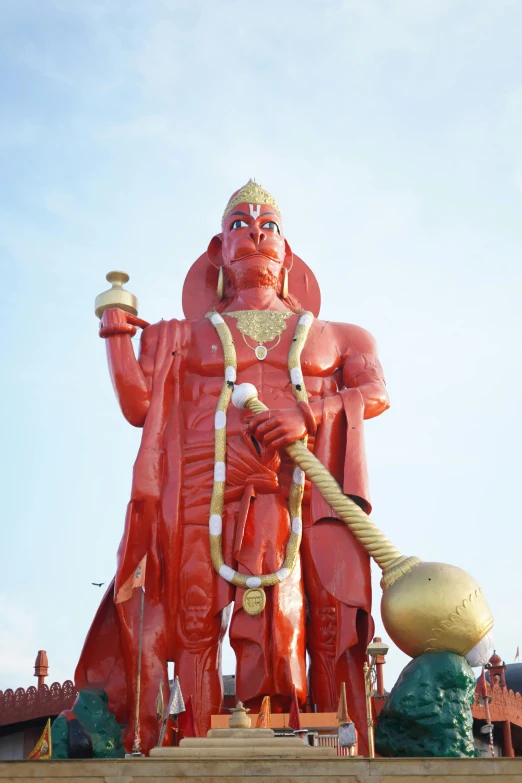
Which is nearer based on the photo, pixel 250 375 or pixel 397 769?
pixel 397 769

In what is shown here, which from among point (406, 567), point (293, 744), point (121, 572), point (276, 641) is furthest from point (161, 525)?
point (293, 744)

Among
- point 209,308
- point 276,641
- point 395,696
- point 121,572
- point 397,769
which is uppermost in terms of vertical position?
point 209,308

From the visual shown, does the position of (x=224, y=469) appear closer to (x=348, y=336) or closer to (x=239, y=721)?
(x=348, y=336)

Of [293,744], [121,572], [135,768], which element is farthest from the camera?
[121,572]

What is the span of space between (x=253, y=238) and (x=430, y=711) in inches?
222

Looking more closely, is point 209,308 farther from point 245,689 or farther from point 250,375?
Answer: point 245,689

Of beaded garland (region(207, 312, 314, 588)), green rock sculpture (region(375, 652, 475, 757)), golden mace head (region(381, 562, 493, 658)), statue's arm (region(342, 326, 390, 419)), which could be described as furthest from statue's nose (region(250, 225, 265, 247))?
green rock sculpture (region(375, 652, 475, 757))

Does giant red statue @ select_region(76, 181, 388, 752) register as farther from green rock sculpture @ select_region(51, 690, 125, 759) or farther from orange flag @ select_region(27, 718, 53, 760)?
orange flag @ select_region(27, 718, 53, 760)

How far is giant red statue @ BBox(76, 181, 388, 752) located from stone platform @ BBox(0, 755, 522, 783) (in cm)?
275

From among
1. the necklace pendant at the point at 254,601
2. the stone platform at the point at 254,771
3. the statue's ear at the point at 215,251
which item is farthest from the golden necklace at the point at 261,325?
the stone platform at the point at 254,771

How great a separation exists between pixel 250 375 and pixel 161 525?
1.92 metres

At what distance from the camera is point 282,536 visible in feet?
35.3

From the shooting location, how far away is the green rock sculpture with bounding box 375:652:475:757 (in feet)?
30.0

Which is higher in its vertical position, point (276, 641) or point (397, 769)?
point (276, 641)
